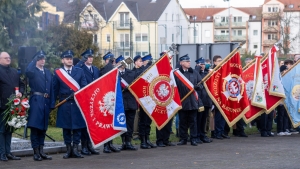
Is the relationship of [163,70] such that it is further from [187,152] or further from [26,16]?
[26,16]

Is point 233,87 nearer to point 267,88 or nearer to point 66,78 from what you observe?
point 267,88

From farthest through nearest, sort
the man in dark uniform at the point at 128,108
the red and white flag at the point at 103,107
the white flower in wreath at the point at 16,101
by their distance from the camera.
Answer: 1. the man in dark uniform at the point at 128,108
2. the red and white flag at the point at 103,107
3. the white flower in wreath at the point at 16,101

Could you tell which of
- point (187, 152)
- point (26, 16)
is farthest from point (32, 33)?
point (187, 152)

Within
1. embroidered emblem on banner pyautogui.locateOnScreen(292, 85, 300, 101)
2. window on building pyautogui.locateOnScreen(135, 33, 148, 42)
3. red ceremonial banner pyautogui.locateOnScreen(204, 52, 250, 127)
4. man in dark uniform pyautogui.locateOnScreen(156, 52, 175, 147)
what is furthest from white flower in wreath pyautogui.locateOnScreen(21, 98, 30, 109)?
window on building pyautogui.locateOnScreen(135, 33, 148, 42)

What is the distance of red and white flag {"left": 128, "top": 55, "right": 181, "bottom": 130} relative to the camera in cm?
1586

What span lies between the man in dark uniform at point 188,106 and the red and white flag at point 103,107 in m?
2.37

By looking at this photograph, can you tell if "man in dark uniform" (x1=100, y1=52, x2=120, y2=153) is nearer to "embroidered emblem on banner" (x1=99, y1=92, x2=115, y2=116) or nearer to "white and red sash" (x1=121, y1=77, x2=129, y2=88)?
"white and red sash" (x1=121, y1=77, x2=129, y2=88)

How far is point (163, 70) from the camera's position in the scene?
1627 centimetres

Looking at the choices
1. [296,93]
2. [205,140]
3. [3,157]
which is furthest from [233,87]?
[3,157]

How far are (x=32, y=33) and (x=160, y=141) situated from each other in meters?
22.3

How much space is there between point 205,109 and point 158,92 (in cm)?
220

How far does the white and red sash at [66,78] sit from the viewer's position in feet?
46.0

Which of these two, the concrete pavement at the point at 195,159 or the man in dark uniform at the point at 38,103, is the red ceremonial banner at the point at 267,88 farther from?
the man in dark uniform at the point at 38,103

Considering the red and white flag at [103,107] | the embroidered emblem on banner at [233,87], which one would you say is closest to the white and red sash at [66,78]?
the red and white flag at [103,107]
